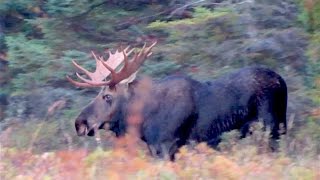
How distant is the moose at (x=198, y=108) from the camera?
13.2 metres

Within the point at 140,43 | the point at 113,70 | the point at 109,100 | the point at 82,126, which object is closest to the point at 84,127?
the point at 82,126

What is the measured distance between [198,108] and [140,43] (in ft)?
15.5

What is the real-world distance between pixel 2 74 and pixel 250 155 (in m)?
10.7

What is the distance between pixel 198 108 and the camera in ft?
43.9

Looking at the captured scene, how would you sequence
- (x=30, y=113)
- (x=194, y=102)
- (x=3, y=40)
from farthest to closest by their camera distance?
(x=3, y=40) → (x=30, y=113) → (x=194, y=102)

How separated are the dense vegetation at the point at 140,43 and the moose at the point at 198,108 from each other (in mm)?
295

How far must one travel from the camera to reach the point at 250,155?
360 inches

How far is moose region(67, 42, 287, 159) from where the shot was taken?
1316 cm

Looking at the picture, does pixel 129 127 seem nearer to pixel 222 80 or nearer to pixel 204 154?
pixel 222 80

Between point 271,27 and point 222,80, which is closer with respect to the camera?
point 222,80

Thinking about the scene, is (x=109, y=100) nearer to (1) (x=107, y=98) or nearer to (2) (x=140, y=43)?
(1) (x=107, y=98)

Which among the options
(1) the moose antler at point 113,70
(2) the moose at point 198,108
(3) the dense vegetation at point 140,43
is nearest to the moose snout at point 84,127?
(2) the moose at point 198,108

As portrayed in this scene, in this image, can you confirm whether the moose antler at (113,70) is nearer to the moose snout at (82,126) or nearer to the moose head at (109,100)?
the moose head at (109,100)

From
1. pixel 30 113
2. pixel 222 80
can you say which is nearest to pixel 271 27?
pixel 222 80
